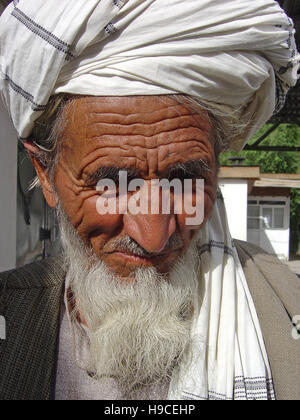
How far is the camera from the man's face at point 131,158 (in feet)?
3.31

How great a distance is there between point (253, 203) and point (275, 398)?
1425 centimetres

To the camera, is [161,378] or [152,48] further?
[161,378]

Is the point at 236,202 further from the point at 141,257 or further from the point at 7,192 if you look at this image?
the point at 141,257

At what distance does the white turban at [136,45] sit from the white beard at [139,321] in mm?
500

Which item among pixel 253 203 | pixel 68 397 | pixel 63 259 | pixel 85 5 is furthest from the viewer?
pixel 253 203

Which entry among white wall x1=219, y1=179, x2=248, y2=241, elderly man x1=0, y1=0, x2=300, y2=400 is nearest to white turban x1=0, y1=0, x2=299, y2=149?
elderly man x1=0, y1=0, x2=300, y2=400

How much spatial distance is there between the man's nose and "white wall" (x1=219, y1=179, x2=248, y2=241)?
1020 cm

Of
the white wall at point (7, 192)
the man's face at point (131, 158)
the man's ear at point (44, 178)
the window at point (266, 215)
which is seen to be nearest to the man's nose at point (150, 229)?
the man's face at point (131, 158)

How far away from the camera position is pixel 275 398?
1.05m

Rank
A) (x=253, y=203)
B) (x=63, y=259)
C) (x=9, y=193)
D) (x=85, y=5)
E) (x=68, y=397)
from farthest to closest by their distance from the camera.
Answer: (x=253, y=203) < (x=9, y=193) < (x=63, y=259) < (x=68, y=397) < (x=85, y=5)

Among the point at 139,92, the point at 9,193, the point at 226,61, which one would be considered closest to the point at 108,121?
the point at 139,92

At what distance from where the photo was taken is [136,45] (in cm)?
100

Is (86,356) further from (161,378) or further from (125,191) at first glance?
(125,191)

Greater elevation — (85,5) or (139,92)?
(85,5)
